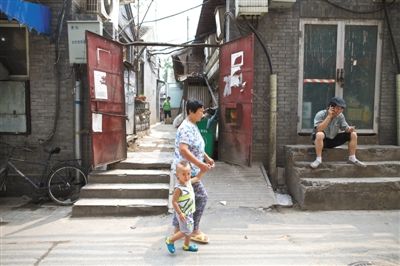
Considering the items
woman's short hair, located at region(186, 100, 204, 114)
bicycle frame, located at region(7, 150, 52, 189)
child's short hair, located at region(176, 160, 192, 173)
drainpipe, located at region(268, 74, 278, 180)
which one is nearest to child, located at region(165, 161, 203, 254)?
child's short hair, located at region(176, 160, 192, 173)

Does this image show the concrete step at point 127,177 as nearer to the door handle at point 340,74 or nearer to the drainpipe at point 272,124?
the drainpipe at point 272,124

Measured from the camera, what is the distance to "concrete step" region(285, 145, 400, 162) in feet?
22.8

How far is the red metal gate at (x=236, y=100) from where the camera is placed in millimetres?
6969

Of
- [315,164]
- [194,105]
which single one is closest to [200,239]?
[194,105]

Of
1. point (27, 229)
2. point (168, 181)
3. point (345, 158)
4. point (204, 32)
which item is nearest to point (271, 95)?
point (345, 158)

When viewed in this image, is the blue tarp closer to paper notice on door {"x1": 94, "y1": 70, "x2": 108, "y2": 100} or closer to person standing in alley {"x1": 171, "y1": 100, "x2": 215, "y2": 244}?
paper notice on door {"x1": 94, "y1": 70, "x2": 108, "y2": 100}

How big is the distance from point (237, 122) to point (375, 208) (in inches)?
109

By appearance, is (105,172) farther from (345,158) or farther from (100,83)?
(345,158)

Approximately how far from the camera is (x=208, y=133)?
8.01 metres

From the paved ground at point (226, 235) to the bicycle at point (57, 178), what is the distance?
338 mm

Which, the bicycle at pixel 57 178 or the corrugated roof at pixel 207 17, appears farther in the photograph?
the corrugated roof at pixel 207 17

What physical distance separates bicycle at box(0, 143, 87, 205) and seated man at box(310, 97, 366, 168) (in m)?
4.27

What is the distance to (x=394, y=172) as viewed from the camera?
674cm

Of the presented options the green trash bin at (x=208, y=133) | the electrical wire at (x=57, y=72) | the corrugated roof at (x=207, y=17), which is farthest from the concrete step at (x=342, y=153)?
the corrugated roof at (x=207, y=17)
